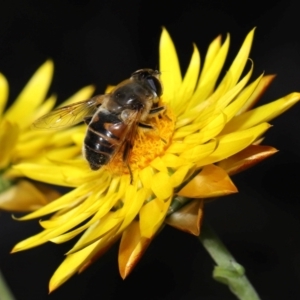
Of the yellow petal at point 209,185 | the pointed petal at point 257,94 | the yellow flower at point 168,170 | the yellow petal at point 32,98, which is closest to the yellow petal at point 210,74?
the yellow flower at point 168,170

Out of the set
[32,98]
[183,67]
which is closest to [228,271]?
[32,98]

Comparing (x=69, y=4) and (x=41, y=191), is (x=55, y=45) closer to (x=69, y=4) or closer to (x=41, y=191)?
(x=69, y=4)

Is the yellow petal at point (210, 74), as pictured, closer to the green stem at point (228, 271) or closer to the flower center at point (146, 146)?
the flower center at point (146, 146)

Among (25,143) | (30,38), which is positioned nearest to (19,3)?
(30,38)

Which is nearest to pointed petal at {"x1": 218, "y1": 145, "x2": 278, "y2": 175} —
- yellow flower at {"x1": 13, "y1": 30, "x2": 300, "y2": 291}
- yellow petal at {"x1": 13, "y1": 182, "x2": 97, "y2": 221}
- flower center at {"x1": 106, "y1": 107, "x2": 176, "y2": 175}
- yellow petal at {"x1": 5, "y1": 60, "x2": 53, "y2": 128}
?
yellow flower at {"x1": 13, "y1": 30, "x2": 300, "y2": 291}

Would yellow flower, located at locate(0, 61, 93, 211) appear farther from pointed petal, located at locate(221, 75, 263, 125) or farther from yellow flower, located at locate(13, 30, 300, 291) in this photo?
pointed petal, located at locate(221, 75, 263, 125)
